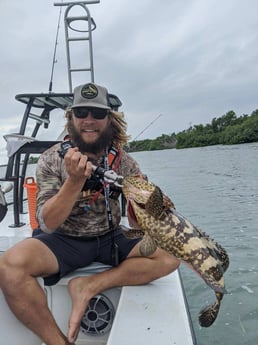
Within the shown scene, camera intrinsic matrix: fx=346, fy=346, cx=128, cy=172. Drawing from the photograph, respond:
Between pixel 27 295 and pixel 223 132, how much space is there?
2665 inches

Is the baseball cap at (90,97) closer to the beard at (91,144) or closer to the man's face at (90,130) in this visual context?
the man's face at (90,130)

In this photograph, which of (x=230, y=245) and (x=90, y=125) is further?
(x=230, y=245)

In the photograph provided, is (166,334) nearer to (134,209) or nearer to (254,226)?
(134,209)

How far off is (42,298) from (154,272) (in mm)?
817

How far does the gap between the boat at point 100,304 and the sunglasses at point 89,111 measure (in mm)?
814

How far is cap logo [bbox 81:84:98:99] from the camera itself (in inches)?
103

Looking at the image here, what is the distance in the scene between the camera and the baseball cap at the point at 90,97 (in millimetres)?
2584

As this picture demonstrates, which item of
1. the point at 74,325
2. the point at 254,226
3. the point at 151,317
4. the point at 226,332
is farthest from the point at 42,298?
the point at 254,226

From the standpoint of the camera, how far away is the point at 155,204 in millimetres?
1940

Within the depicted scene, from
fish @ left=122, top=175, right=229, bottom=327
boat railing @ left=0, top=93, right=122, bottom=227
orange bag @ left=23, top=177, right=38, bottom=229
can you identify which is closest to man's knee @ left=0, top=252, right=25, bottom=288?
fish @ left=122, top=175, right=229, bottom=327

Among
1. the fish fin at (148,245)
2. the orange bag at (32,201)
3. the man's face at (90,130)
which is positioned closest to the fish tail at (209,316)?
the fish fin at (148,245)

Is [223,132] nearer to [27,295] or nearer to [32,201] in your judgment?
[32,201]

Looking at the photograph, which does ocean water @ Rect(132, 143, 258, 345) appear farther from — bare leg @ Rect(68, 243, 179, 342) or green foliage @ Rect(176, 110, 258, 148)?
green foliage @ Rect(176, 110, 258, 148)

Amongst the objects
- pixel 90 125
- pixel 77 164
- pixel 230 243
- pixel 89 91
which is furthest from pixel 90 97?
pixel 230 243
